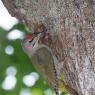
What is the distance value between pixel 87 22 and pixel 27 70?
1.36 metres

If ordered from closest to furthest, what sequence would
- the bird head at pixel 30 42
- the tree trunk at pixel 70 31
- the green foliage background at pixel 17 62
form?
the tree trunk at pixel 70 31 → the bird head at pixel 30 42 → the green foliage background at pixel 17 62

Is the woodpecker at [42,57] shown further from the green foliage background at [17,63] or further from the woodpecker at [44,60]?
the green foliage background at [17,63]

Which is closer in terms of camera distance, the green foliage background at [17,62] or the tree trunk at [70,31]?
the tree trunk at [70,31]

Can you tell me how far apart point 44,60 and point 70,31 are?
→ 506 millimetres

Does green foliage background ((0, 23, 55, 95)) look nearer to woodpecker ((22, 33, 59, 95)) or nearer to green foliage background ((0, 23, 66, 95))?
green foliage background ((0, 23, 66, 95))

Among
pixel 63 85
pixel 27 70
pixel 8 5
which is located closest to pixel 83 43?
pixel 63 85

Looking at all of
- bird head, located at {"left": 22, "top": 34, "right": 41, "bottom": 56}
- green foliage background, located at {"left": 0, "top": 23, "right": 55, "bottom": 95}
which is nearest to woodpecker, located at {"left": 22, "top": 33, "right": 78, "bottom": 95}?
bird head, located at {"left": 22, "top": 34, "right": 41, "bottom": 56}

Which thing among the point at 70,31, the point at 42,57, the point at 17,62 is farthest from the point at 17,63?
the point at 70,31

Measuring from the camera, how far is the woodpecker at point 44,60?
388cm

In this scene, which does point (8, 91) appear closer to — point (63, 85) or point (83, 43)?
point (63, 85)

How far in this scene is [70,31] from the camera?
3.58m

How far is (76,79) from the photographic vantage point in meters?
3.55

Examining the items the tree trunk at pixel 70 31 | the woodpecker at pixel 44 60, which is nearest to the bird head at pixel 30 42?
the woodpecker at pixel 44 60

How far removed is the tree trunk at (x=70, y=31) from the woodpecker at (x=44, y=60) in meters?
0.08
